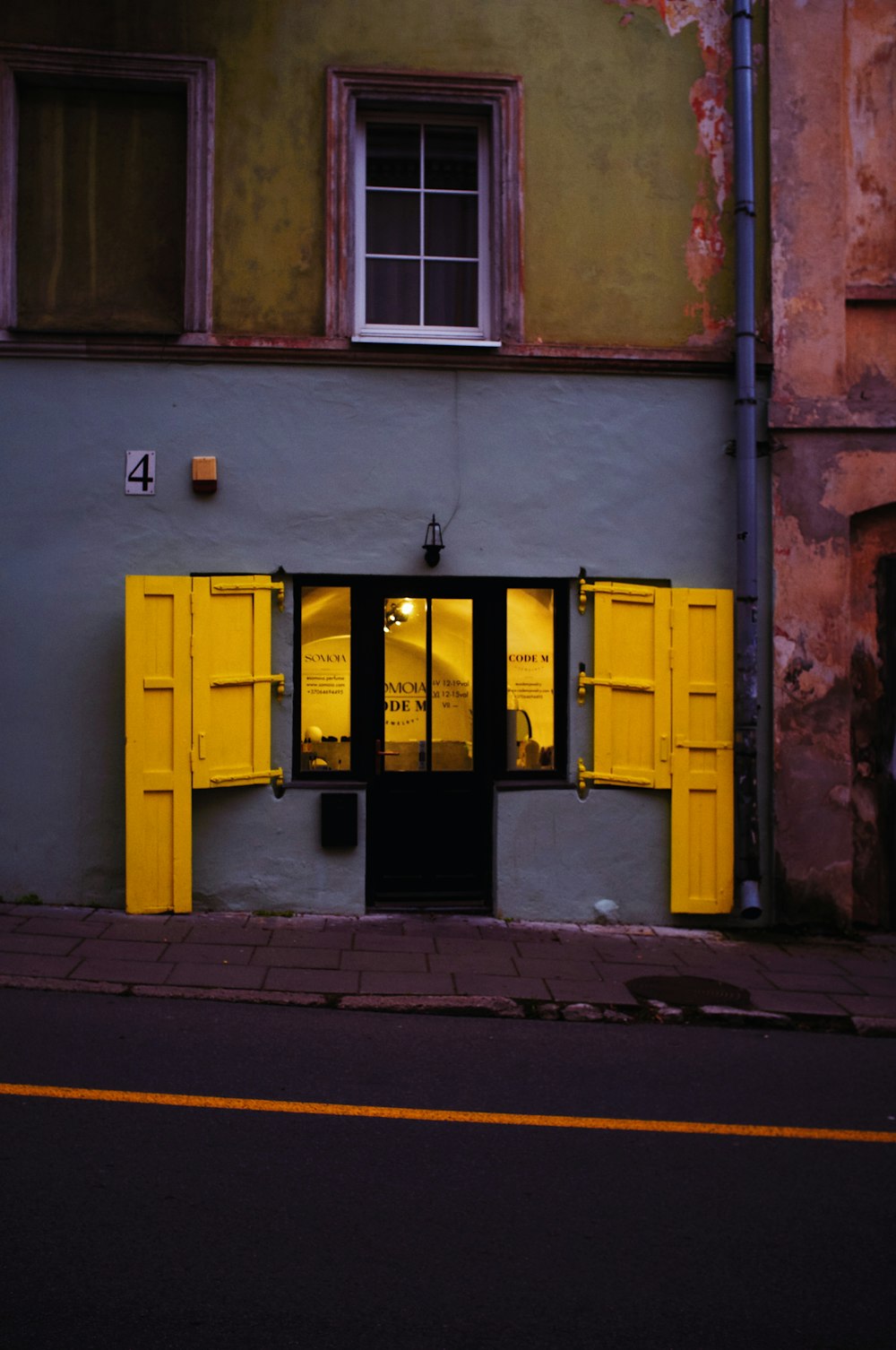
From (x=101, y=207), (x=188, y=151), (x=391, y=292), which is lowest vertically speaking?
(x=391, y=292)

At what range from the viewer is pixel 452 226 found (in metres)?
9.23

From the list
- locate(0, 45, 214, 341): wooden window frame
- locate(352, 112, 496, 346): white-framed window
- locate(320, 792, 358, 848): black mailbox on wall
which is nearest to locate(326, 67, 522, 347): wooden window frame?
locate(352, 112, 496, 346): white-framed window

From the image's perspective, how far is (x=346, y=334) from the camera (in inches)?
346

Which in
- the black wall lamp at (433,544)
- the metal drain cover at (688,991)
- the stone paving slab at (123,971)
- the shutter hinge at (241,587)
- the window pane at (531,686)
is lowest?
the metal drain cover at (688,991)

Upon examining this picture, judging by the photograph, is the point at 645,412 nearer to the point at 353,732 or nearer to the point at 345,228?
the point at 345,228

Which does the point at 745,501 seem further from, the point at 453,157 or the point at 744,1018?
the point at 744,1018

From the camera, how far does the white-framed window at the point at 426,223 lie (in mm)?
9141

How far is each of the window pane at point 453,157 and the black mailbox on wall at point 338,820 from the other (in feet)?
16.3

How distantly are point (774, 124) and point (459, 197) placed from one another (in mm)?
Result: 2537

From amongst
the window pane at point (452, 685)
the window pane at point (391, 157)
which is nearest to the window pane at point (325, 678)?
the window pane at point (452, 685)

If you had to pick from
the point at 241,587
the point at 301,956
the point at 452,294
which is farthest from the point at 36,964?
the point at 452,294

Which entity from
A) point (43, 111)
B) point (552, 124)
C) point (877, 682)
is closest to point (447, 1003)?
point (877, 682)

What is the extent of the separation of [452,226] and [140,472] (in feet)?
10.6

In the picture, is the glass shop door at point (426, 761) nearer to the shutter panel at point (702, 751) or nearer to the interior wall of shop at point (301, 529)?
the interior wall of shop at point (301, 529)
